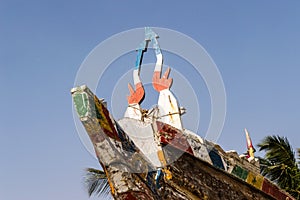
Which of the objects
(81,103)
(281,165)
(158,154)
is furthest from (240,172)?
(281,165)

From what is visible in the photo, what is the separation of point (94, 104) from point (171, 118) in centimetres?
211

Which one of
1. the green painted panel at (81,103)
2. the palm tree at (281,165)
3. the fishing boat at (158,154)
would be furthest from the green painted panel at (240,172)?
the palm tree at (281,165)

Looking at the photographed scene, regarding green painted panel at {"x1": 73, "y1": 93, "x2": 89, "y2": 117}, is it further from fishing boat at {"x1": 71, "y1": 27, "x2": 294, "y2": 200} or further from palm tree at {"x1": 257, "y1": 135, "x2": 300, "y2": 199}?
palm tree at {"x1": 257, "y1": 135, "x2": 300, "y2": 199}

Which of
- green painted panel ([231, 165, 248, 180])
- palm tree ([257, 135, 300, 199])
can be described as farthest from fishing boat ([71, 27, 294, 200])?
palm tree ([257, 135, 300, 199])

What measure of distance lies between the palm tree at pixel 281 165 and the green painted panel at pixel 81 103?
9011mm

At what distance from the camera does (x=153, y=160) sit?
21.6 feet

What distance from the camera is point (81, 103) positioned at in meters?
5.58

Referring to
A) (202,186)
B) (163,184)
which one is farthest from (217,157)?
(163,184)

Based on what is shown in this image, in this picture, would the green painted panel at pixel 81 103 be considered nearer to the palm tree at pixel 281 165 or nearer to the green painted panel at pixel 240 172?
the green painted panel at pixel 240 172

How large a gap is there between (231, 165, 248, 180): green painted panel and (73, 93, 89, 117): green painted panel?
293 centimetres

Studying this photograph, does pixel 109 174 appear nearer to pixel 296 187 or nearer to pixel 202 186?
pixel 202 186

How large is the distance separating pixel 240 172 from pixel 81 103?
322cm

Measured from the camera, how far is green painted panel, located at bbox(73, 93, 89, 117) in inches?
219

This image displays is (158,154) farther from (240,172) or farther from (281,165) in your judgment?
(281,165)
